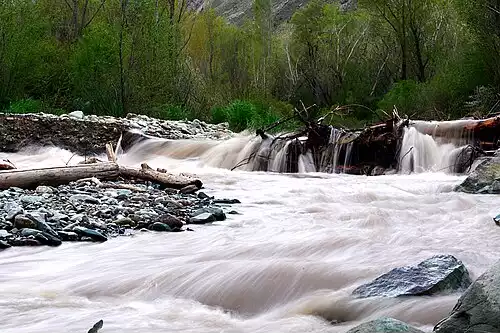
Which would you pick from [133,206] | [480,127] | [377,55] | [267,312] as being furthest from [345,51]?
[267,312]

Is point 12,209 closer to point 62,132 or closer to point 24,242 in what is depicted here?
point 24,242

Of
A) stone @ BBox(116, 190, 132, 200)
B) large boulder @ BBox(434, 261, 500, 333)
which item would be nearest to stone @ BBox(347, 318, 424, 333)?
large boulder @ BBox(434, 261, 500, 333)

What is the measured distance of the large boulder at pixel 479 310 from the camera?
7.34ft

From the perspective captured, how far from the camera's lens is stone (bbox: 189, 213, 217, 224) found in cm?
608

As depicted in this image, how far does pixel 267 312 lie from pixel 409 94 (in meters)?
20.2

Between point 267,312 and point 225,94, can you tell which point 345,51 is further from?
point 267,312

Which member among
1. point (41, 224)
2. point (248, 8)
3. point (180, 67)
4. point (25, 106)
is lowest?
point (41, 224)

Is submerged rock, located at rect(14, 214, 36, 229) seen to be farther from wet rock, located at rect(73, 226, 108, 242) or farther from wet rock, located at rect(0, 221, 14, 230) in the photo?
wet rock, located at rect(73, 226, 108, 242)

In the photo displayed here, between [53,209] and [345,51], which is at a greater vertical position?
[345,51]

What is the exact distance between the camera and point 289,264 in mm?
4383

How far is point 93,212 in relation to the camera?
19.5 ft

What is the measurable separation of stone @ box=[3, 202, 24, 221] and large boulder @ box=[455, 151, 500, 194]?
18.4 feet

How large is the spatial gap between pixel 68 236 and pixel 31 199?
1.36 metres

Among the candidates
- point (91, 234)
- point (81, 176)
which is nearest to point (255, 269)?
point (91, 234)
